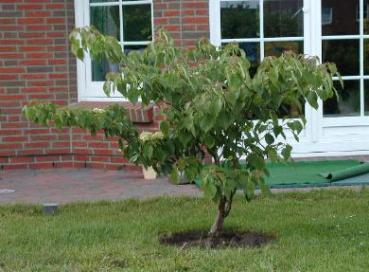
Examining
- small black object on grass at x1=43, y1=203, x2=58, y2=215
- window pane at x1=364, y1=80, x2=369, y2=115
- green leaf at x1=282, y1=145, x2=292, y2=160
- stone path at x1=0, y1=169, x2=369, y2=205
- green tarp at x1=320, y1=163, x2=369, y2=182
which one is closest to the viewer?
green leaf at x1=282, y1=145, x2=292, y2=160

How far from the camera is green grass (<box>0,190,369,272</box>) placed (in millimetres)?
5078

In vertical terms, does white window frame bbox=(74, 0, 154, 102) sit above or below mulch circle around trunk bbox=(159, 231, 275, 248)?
above

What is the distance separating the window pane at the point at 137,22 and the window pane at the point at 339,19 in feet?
6.62

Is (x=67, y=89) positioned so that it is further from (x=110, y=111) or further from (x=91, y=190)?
(x=110, y=111)

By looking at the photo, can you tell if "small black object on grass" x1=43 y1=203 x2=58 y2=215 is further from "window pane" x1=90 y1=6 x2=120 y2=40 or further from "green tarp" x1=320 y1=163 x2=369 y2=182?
"window pane" x1=90 y1=6 x2=120 y2=40

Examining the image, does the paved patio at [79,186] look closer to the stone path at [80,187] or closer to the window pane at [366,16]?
the stone path at [80,187]

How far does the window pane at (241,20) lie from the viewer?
8883 millimetres

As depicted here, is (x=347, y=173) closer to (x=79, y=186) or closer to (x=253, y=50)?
(x=253, y=50)

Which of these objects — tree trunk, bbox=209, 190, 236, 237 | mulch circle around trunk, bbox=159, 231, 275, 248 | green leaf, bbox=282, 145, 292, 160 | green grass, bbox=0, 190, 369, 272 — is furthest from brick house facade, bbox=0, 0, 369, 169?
green leaf, bbox=282, 145, 292, 160

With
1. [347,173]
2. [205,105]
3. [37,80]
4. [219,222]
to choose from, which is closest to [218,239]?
[219,222]

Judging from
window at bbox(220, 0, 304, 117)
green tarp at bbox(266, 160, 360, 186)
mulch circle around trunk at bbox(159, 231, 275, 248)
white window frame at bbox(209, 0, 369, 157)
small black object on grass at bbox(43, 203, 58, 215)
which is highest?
window at bbox(220, 0, 304, 117)

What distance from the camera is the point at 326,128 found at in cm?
902

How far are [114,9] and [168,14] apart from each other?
1036 millimetres

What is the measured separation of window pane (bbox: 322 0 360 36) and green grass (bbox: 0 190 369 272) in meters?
2.42
